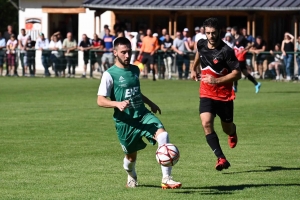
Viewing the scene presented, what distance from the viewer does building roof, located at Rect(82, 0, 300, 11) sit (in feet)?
111

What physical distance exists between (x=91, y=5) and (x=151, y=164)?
24739 millimetres

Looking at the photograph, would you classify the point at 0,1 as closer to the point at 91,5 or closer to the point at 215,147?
the point at 91,5

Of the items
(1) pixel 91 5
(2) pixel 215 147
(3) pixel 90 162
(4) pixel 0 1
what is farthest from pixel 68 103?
(4) pixel 0 1

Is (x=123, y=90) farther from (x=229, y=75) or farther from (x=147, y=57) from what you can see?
(x=147, y=57)

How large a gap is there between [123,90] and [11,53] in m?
24.6

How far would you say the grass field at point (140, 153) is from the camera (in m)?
9.05

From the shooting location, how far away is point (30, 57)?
108 ft

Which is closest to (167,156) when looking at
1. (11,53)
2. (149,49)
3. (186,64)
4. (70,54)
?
(149,49)

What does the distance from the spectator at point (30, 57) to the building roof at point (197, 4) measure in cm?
338

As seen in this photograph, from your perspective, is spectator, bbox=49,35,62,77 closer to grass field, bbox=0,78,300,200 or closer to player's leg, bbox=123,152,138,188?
grass field, bbox=0,78,300,200

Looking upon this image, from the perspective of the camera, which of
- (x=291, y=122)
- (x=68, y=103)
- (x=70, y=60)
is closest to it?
(x=291, y=122)

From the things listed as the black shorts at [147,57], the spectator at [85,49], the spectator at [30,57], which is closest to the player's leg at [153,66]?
the black shorts at [147,57]

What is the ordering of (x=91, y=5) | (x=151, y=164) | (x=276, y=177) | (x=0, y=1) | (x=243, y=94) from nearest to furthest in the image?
(x=276, y=177)
(x=151, y=164)
(x=243, y=94)
(x=91, y=5)
(x=0, y=1)

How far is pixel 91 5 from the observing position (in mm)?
35312
